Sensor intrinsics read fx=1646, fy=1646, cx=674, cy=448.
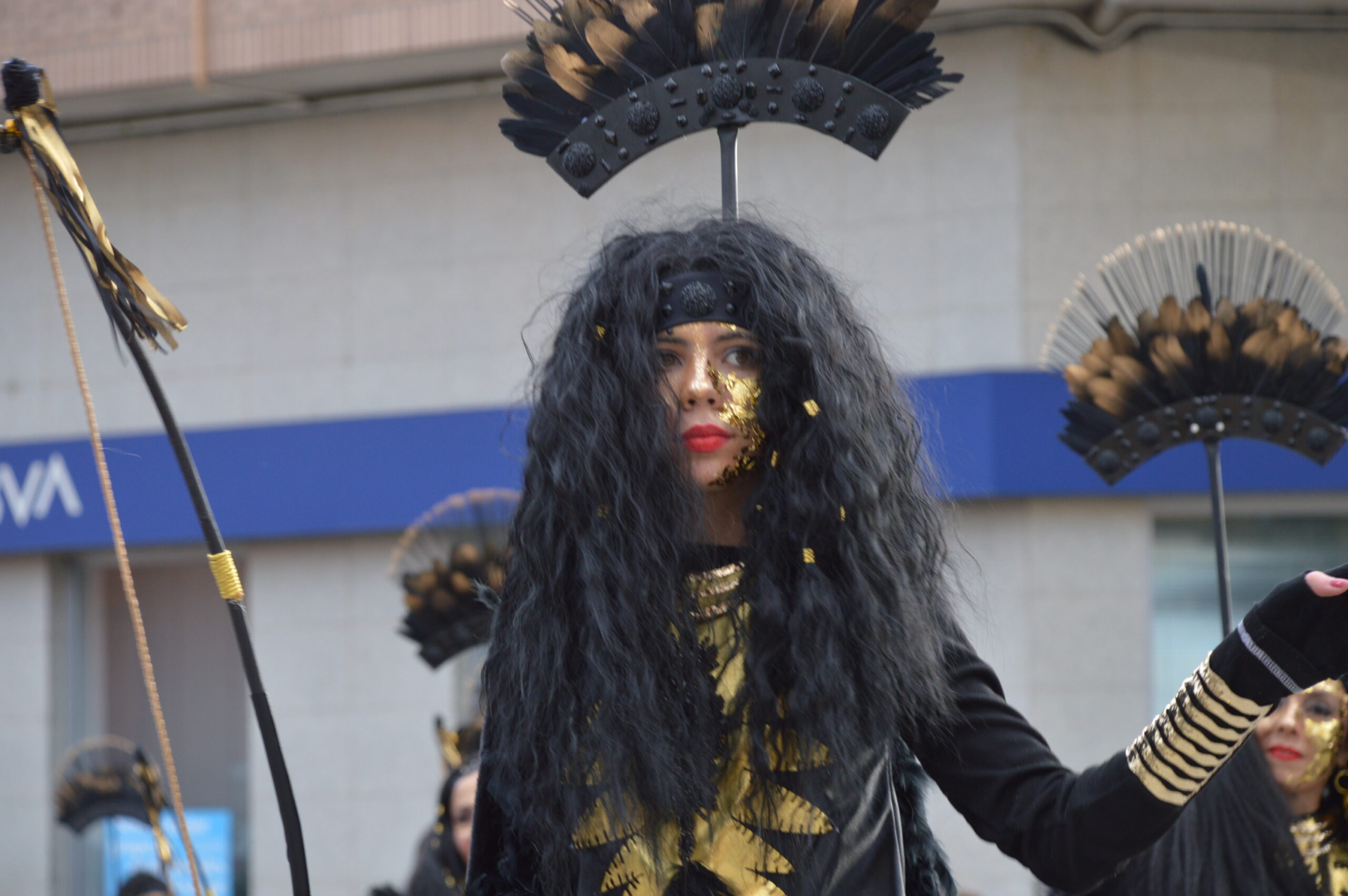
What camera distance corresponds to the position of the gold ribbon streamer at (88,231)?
2.36 metres

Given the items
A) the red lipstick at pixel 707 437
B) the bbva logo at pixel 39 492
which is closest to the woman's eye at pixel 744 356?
the red lipstick at pixel 707 437

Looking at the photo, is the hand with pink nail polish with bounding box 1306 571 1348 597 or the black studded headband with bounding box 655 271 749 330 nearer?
the hand with pink nail polish with bounding box 1306 571 1348 597

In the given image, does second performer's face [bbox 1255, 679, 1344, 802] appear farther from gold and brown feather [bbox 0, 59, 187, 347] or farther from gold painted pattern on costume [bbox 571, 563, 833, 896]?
gold and brown feather [bbox 0, 59, 187, 347]

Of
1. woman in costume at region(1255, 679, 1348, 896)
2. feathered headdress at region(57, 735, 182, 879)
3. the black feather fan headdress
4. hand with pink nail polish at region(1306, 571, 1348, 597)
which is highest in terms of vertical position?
the black feather fan headdress

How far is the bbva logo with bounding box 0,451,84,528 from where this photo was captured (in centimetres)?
870

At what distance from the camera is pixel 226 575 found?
251 cm

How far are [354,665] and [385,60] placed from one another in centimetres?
297

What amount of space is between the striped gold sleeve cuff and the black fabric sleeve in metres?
0.02

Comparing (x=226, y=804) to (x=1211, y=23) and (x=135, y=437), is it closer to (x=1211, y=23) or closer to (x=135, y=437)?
(x=135, y=437)

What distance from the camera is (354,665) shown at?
8.14m

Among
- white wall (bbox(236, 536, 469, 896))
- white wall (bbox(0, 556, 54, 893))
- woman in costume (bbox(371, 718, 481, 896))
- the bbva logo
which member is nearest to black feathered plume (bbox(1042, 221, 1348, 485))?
woman in costume (bbox(371, 718, 481, 896))

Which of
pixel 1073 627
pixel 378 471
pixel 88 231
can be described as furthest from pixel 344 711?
pixel 88 231

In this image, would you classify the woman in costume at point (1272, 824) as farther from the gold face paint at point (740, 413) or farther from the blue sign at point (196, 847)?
the blue sign at point (196, 847)

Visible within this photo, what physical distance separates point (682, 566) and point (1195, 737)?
715 mm
